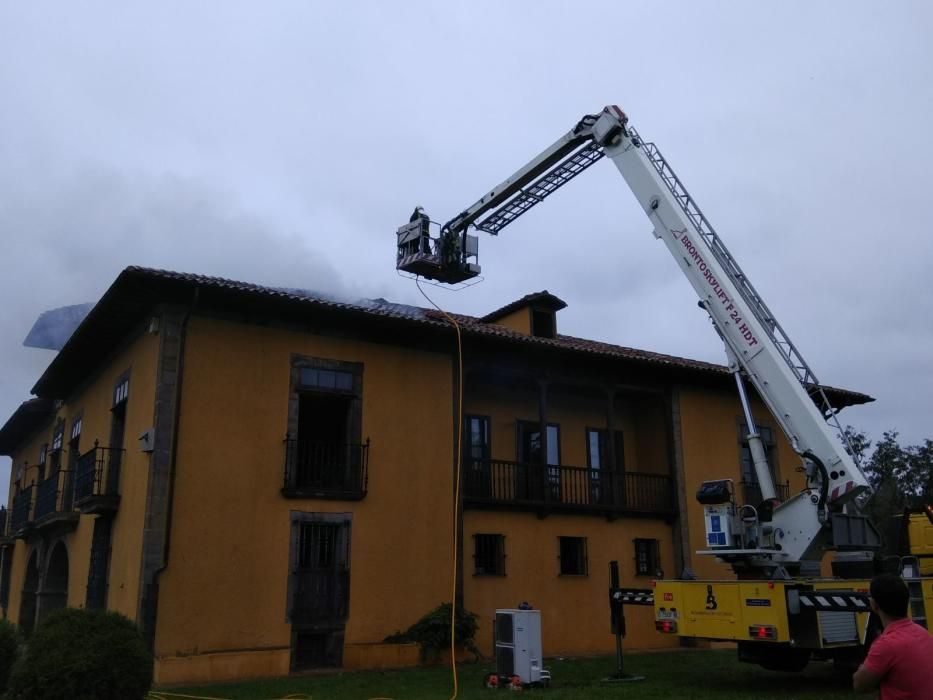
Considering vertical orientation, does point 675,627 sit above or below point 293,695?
above

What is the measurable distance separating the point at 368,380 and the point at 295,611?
15.4 feet

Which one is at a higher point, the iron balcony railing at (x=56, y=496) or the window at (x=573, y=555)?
the iron balcony railing at (x=56, y=496)

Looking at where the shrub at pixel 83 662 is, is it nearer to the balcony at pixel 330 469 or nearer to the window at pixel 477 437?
the balcony at pixel 330 469

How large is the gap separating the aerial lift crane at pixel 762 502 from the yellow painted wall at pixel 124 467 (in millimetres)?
9008

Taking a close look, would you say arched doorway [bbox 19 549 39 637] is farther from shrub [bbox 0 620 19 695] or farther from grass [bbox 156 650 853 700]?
grass [bbox 156 650 853 700]

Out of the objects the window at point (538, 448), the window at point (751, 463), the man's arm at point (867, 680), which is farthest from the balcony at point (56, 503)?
the man's arm at point (867, 680)

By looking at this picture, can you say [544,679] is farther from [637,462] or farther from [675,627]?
[637,462]

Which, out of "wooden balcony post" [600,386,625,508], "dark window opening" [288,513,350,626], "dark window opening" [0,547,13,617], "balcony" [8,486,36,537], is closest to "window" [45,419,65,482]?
"balcony" [8,486,36,537]

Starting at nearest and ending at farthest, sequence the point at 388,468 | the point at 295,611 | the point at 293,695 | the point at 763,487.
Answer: the point at 293,695 < the point at 763,487 < the point at 295,611 < the point at 388,468

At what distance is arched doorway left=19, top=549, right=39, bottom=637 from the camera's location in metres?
24.0

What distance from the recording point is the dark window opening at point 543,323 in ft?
70.7

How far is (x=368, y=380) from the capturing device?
56.7 feet

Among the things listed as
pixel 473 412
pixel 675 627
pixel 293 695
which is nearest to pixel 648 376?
pixel 473 412

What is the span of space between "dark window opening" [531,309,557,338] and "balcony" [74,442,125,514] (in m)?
10.2
